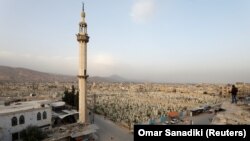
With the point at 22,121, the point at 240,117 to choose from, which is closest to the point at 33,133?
the point at 22,121

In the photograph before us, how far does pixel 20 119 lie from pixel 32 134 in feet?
6.47

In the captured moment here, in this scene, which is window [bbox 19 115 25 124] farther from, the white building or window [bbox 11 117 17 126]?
window [bbox 11 117 17 126]

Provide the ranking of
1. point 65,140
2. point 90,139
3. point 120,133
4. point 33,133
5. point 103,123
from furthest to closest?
point 103,123 → point 120,133 → point 90,139 → point 65,140 → point 33,133

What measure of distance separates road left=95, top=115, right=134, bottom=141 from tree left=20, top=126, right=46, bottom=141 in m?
7.00

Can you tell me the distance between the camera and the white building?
66.2 feet

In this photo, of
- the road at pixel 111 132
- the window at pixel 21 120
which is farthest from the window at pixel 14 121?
the road at pixel 111 132

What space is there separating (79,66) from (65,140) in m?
8.83

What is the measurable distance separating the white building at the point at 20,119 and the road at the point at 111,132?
241 inches

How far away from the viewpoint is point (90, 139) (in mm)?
24500

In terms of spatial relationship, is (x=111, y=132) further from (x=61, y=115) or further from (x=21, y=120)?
(x=21, y=120)

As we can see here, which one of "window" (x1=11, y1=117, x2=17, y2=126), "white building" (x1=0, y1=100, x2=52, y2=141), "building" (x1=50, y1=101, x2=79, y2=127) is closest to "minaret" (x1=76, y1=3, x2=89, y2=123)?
"building" (x1=50, y1=101, x2=79, y2=127)

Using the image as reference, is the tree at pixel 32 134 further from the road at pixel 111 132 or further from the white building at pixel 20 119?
the road at pixel 111 132

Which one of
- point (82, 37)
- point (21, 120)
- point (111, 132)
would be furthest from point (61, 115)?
point (82, 37)

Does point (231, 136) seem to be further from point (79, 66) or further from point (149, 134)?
point (79, 66)
